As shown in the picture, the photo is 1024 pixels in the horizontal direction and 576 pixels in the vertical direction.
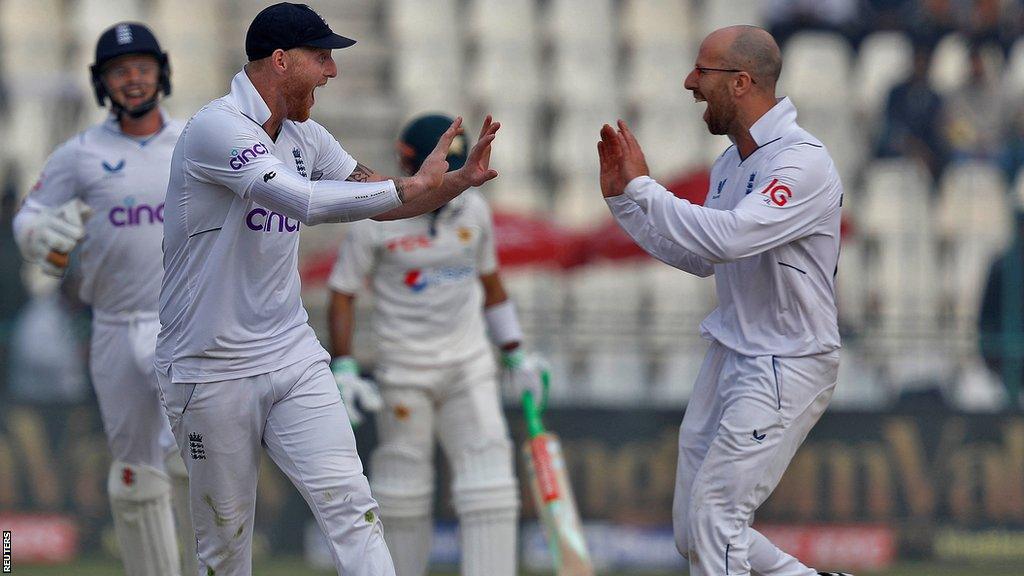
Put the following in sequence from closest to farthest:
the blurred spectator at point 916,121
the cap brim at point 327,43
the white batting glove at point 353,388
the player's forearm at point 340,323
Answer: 1. the cap brim at point 327,43
2. the white batting glove at point 353,388
3. the player's forearm at point 340,323
4. the blurred spectator at point 916,121

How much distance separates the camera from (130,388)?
6.67 metres

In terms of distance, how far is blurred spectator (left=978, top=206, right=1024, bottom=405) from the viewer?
1104 centimetres

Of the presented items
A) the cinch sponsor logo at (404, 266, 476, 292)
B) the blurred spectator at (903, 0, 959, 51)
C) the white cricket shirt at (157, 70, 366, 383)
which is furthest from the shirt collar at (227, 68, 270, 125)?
the blurred spectator at (903, 0, 959, 51)

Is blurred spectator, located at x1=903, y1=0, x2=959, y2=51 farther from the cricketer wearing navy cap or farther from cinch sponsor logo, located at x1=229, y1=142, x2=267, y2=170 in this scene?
cinch sponsor logo, located at x1=229, y1=142, x2=267, y2=170

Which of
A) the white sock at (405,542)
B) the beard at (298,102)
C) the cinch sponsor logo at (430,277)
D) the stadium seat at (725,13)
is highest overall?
the stadium seat at (725,13)

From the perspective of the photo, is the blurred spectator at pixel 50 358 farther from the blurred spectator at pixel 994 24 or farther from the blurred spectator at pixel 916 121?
the blurred spectator at pixel 994 24

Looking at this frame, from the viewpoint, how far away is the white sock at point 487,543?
732 centimetres

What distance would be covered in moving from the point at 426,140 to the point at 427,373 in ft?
3.52

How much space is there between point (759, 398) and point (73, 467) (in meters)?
6.25

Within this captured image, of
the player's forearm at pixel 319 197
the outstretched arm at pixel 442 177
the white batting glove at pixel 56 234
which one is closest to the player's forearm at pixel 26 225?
the white batting glove at pixel 56 234

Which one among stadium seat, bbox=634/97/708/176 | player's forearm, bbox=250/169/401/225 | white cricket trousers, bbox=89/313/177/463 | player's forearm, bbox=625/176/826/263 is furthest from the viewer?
stadium seat, bbox=634/97/708/176

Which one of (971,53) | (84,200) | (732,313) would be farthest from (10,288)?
(971,53)

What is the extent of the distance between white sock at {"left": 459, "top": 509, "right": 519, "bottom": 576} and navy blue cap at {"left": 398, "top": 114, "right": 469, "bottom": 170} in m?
1.59

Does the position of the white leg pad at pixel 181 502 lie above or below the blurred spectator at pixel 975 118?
below
